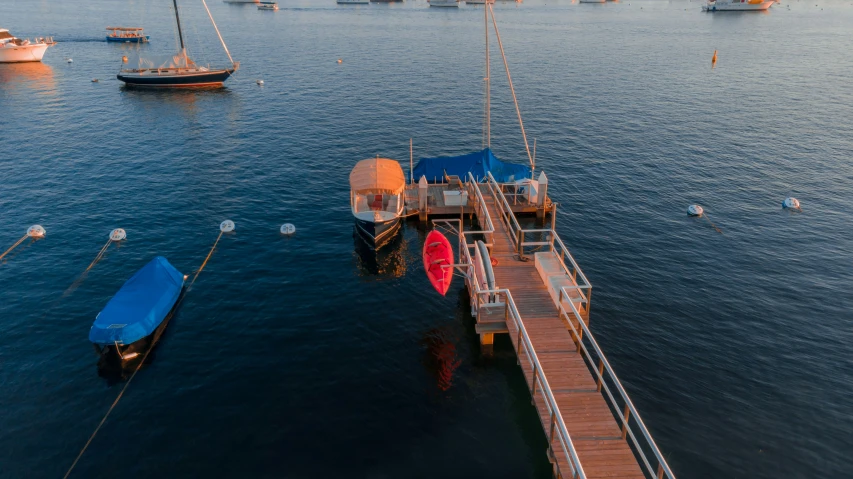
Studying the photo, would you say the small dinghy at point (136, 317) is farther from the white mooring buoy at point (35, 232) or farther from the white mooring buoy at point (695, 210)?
the white mooring buoy at point (695, 210)

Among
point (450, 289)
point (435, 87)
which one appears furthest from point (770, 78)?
point (450, 289)

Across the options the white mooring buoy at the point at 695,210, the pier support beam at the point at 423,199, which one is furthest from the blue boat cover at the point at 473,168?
the white mooring buoy at the point at 695,210

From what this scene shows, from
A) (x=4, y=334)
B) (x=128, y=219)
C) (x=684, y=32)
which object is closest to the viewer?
(x=4, y=334)

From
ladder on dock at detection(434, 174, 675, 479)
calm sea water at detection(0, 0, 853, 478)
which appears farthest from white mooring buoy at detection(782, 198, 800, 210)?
ladder on dock at detection(434, 174, 675, 479)

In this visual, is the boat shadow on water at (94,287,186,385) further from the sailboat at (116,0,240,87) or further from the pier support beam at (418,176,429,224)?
the sailboat at (116,0,240,87)

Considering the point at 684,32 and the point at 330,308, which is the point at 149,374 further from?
the point at 684,32

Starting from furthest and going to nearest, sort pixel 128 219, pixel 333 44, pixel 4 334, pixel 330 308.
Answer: pixel 333 44, pixel 128 219, pixel 330 308, pixel 4 334
